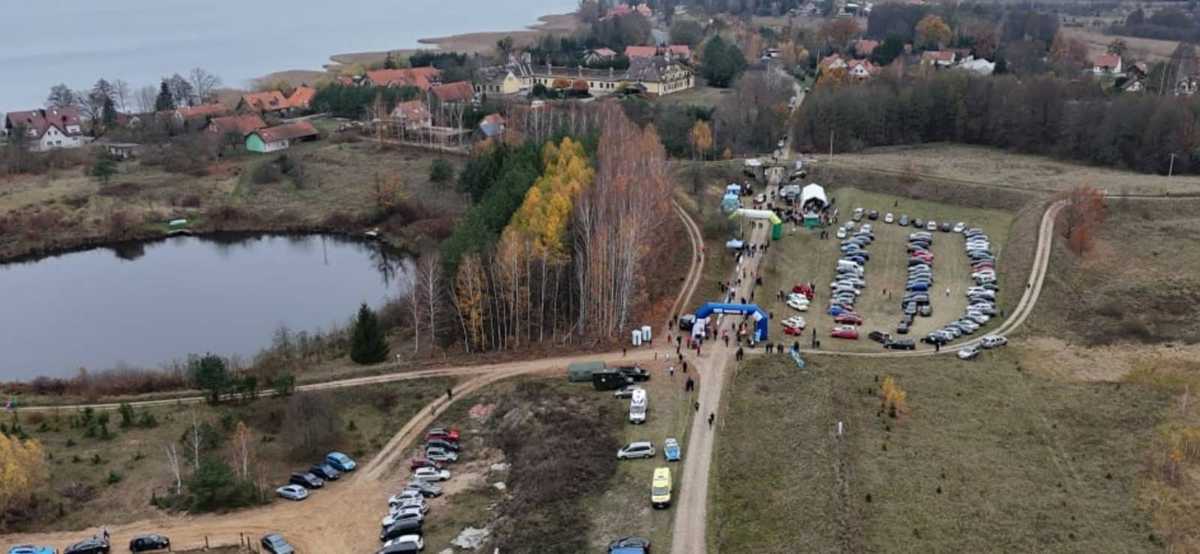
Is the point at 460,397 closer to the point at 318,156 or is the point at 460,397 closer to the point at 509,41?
the point at 318,156

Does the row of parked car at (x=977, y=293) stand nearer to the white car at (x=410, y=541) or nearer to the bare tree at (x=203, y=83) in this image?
the white car at (x=410, y=541)

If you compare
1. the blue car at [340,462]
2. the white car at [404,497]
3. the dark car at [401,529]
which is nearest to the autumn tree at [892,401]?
the white car at [404,497]

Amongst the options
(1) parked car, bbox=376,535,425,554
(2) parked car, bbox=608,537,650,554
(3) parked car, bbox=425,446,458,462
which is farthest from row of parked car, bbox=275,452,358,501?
(2) parked car, bbox=608,537,650,554

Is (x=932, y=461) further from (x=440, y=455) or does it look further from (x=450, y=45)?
(x=450, y=45)

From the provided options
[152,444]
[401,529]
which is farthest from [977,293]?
[152,444]

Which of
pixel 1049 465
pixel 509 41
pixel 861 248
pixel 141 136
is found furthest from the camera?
pixel 509 41

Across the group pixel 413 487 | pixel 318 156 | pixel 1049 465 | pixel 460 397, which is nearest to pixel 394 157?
pixel 318 156
